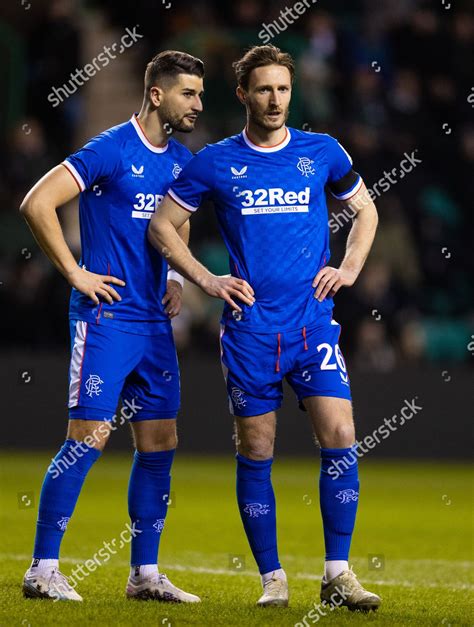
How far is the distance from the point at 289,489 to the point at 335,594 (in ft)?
20.2

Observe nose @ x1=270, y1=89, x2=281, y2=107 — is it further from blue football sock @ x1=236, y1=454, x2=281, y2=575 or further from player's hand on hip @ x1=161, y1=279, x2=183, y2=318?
blue football sock @ x1=236, y1=454, x2=281, y2=575

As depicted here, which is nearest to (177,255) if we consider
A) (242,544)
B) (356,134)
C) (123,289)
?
(123,289)

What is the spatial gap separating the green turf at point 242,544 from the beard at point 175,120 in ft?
7.78

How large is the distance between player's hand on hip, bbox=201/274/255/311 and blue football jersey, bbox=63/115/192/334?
1.52 ft

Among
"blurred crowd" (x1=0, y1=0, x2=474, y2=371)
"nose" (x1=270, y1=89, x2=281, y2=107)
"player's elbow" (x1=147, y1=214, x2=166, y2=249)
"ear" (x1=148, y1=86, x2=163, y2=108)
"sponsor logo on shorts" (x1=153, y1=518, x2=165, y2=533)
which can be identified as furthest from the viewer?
"blurred crowd" (x1=0, y1=0, x2=474, y2=371)

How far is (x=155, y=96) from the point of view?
6.38 meters

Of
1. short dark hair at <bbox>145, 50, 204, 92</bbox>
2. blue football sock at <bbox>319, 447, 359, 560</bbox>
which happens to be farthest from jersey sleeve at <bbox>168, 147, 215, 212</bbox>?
blue football sock at <bbox>319, 447, 359, 560</bbox>

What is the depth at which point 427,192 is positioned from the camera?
1614 centimetres

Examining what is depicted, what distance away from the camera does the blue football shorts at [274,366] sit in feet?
19.8

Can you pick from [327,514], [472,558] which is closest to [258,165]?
[327,514]

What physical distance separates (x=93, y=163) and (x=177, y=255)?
618mm

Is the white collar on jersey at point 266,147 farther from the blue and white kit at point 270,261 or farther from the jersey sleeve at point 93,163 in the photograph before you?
the jersey sleeve at point 93,163

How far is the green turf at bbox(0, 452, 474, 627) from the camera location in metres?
5.79

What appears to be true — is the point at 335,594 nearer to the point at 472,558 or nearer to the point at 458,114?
the point at 472,558
